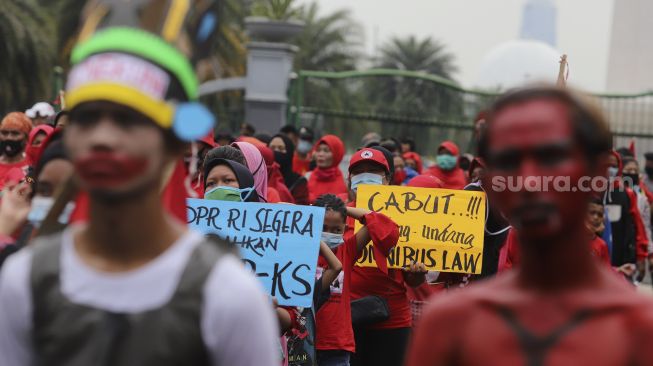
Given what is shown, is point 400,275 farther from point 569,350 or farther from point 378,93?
point 378,93

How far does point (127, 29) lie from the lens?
2.98 metres

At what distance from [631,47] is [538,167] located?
53828 millimetres

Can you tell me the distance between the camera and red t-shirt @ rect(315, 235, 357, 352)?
7.32 meters

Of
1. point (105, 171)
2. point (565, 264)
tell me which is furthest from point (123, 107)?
point (565, 264)

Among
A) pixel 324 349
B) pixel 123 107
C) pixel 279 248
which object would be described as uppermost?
pixel 123 107

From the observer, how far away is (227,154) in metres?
7.17

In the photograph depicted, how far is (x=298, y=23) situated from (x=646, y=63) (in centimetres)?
3592

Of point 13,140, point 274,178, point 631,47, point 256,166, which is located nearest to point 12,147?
point 13,140

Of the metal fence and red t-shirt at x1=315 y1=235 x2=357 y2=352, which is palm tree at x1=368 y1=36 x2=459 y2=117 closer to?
the metal fence

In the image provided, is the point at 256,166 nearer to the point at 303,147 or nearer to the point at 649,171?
the point at 303,147

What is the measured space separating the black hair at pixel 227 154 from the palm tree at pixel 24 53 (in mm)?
19385

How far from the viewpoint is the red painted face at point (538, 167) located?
268 centimetres

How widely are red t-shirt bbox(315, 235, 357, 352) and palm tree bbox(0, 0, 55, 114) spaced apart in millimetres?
19476

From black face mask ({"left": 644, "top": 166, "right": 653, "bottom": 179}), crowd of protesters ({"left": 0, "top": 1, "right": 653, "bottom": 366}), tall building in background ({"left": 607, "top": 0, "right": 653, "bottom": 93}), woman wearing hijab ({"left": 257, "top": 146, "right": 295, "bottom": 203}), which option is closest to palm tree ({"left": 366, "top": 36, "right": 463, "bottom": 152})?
black face mask ({"left": 644, "top": 166, "right": 653, "bottom": 179})
